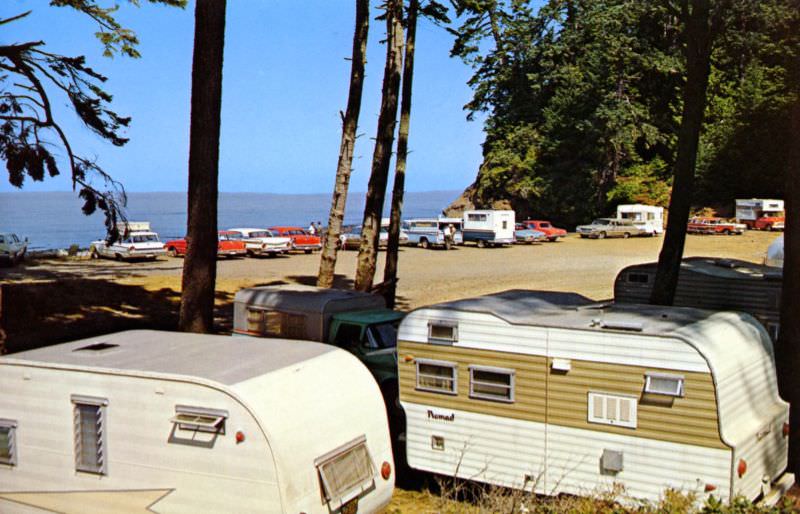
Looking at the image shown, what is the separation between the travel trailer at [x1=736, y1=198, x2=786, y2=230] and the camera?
53375mm

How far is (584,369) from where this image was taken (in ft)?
31.9

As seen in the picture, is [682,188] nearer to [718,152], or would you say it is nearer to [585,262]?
[585,262]

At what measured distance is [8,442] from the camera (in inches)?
355

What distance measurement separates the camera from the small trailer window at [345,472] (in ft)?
26.7

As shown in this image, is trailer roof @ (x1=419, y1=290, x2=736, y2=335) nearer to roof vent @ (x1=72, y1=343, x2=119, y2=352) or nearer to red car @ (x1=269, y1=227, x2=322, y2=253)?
roof vent @ (x1=72, y1=343, x2=119, y2=352)

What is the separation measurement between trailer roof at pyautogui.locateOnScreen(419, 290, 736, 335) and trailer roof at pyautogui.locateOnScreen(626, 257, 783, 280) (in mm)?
3891

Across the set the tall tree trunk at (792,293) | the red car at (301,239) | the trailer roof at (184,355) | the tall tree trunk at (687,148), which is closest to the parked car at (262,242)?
the red car at (301,239)

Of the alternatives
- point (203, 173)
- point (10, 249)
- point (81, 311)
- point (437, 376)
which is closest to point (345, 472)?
point (437, 376)

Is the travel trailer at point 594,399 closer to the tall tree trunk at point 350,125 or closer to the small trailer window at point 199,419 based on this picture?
the small trailer window at point 199,419

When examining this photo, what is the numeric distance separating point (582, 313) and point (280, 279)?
20.8 m

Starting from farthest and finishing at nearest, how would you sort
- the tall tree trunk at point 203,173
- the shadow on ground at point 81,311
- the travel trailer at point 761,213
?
the travel trailer at point 761,213
the shadow on ground at point 81,311
the tall tree trunk at point 203,173

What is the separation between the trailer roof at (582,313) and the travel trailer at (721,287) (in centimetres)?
365

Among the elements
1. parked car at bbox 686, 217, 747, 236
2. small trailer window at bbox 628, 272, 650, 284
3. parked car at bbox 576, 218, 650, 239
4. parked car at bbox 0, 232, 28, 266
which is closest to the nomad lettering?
small trailer window at bbox 628, 272, 650, 284

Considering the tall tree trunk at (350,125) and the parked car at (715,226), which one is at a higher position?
the tall tree trunk at (350,125)
